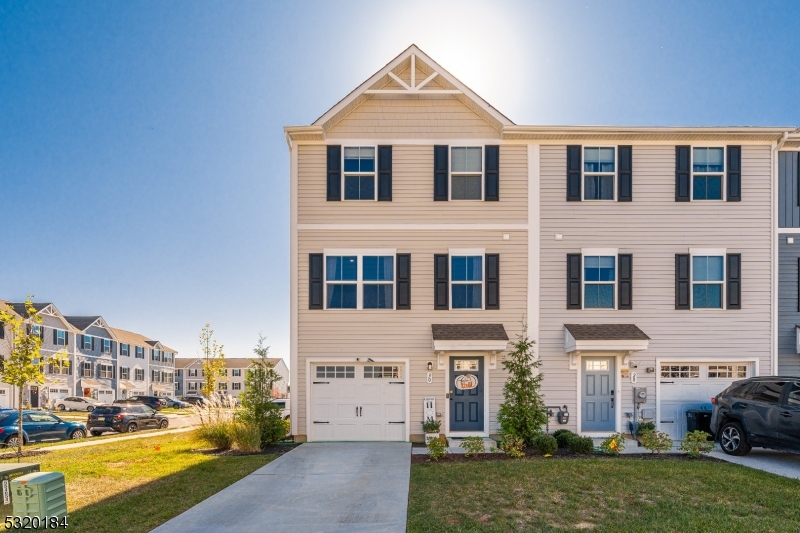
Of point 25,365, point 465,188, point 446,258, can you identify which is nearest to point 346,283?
point 446,258

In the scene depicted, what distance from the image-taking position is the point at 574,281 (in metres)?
15.0

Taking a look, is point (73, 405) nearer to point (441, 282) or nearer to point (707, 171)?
point (441, 282)

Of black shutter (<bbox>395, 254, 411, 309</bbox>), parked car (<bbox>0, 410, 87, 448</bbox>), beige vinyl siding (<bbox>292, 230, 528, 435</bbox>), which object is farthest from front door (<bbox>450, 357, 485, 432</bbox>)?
parked car (<bbox>0, 410, 87, 448</bbox>)

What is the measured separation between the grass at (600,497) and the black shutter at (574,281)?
16.0ft

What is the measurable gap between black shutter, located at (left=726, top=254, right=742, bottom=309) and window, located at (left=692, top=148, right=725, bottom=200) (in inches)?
70.3

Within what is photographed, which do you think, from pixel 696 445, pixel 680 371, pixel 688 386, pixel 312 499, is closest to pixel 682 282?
pixel 680 371

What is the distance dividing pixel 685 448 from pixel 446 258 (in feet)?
22.6

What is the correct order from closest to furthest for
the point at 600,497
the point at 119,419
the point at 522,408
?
the point at 600,497
the point at 522,408
the point at 119,419

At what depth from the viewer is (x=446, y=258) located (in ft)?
49.1

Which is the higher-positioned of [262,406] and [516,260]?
[516,260]

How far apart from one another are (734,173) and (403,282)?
930 cm

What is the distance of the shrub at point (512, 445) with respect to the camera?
1164cm

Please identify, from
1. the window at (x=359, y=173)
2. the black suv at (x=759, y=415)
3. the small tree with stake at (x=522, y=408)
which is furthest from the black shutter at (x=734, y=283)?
the window at (x=359, y=173)

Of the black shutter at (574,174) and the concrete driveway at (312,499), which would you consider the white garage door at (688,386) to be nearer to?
the black shutter at (574,174)
